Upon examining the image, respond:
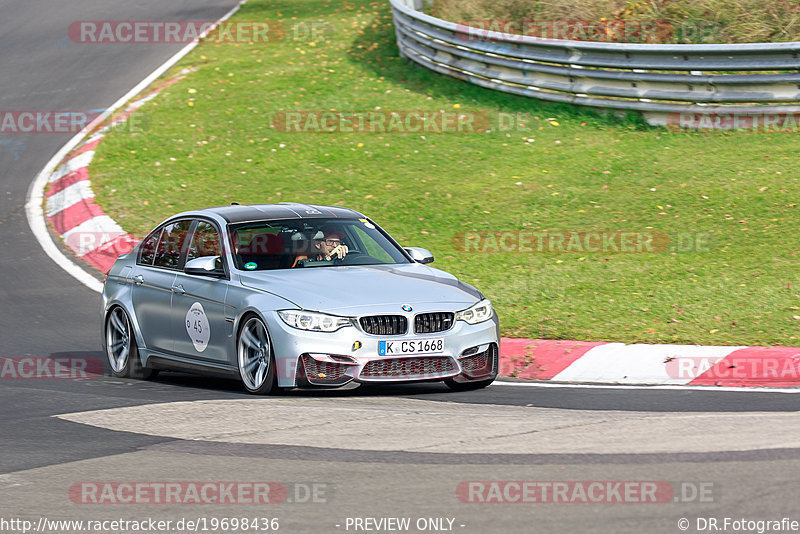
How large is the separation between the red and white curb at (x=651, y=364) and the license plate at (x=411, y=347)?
4.77 ft

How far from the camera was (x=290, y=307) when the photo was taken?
8.55 meters

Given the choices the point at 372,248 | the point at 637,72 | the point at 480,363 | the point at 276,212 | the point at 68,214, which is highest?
the point at 637,72

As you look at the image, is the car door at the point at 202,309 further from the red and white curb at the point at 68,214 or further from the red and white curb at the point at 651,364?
the red and white curb at the point at 68,214

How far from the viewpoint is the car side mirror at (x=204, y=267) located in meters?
9.39

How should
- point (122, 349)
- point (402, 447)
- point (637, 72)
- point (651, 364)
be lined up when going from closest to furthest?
point (402, 447), point (651, 364), point (122, 349), point (637, 72)

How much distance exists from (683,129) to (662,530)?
1261cm

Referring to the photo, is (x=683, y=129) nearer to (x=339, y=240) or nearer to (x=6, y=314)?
(x=339, y=240)

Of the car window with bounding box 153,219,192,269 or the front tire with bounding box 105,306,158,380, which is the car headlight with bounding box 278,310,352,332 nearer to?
the car window with bounding box 153,219,192,269

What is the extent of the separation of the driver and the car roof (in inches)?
9.2

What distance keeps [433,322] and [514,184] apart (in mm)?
7268

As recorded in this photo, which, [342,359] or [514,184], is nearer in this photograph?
[342,359]

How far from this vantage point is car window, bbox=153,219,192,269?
10.2m

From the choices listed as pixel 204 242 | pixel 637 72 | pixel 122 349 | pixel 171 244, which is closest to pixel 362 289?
pixel 204 242

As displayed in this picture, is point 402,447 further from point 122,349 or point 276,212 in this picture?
point 122,349
